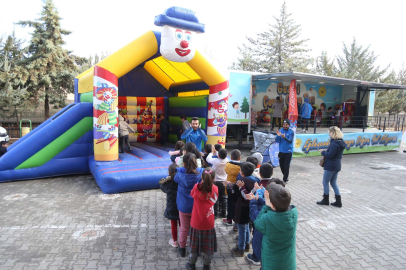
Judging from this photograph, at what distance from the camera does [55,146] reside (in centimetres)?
661

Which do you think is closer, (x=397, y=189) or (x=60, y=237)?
(x=60, y=237)

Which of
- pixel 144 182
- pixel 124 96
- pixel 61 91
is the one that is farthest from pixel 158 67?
pixel 61 91

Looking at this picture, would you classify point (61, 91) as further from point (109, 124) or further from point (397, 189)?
point (397, 189)

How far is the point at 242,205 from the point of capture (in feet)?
10.9

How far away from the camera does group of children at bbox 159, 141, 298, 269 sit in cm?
233

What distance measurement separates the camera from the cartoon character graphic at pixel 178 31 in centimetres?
632

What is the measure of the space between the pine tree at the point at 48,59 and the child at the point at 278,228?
16063 millimetres

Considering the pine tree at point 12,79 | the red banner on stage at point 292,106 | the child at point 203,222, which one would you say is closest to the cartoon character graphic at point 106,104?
the child at point 203,222

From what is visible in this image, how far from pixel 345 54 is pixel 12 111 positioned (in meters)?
30.0

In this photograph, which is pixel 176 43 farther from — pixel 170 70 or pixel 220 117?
pixel 170 70

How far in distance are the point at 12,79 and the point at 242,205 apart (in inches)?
585

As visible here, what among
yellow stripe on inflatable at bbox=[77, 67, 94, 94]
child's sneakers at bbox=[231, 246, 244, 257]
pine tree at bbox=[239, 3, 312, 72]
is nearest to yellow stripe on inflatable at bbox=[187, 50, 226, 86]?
yellow stripe on inflatable at bbox=[77, 67, 94, 94]

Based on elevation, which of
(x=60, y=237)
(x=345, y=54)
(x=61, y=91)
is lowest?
(x=60, y=237)

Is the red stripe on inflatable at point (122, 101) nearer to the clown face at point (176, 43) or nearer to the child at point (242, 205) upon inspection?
the clown face at point (176, 43)
